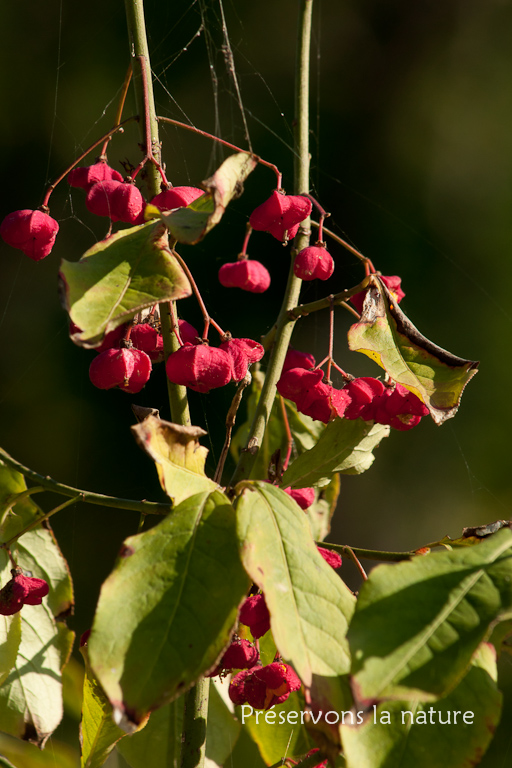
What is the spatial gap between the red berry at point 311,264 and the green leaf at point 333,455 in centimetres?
14

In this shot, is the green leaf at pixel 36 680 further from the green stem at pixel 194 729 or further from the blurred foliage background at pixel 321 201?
the blurred foliage background at pixel 321 201

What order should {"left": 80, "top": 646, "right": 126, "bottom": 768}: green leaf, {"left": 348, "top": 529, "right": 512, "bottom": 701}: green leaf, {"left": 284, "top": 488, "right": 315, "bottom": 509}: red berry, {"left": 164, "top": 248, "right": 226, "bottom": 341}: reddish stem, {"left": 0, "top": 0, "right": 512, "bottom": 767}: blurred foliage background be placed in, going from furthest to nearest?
1. {"left": 0, "top": 0, "right": 512, "bottom": 767}: blurred foliage background
2. {"left": 284, "top": 488, "right": 315, "bottom": 509}: red berry
3. {"left": 80, "top": 646, "right": 126, "bottom": 768}: green leaf
4. {"left": 164, "top": 248, "right": 226, "bottom": 341}: reddish stem
5. {"left": 348, "top": 529, "right": 512, "bottom": 701}: green leaf

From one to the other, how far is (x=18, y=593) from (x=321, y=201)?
6.62ft

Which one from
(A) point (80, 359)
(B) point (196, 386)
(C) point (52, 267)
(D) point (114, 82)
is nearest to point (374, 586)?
(B) point (196, 386)

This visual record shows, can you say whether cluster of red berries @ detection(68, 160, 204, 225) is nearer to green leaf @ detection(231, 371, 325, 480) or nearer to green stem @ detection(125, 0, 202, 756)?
green stem @ detection(125, 0, 202, 756)

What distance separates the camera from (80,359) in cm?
213

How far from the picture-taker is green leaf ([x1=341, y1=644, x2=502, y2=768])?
0.37 metres

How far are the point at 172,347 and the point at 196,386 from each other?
0.15 ft

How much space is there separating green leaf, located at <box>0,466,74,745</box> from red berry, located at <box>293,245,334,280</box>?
32 centimetres

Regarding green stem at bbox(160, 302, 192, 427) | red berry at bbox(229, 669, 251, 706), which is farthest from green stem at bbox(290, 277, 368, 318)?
red berry at bbox(229, 669, 251, 706)

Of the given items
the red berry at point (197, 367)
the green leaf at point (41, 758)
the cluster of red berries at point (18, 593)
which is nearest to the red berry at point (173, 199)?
the red berry at point (197, 367)

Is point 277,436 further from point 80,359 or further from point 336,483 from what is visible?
point 80,359

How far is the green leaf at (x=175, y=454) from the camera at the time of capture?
0.40m

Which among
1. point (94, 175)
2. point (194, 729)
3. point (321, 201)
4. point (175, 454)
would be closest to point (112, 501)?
point (175, 454)
